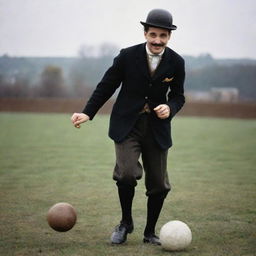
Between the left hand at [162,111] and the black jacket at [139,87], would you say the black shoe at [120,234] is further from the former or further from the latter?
the left hand at [162,111]

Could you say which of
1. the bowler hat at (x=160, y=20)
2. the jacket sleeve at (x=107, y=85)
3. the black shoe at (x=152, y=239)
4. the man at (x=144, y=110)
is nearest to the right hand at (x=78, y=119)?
the man at (x=144, y=110)

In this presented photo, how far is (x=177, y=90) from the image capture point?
5.91m

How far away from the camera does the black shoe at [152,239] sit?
570 centimetres

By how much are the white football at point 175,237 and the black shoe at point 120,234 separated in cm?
51

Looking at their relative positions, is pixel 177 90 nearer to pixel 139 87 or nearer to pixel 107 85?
pixel 139 87

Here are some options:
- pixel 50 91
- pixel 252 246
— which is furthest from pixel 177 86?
pixel 50 91

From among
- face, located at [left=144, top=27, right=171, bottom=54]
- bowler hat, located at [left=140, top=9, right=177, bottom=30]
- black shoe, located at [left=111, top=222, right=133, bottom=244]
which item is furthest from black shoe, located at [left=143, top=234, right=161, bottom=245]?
bowler hat, located at [left=140, top=9, right=177, bottom=30]

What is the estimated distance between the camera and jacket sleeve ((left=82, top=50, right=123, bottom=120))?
5715 millimetres

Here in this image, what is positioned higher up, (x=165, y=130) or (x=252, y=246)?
(x=165, y=130)

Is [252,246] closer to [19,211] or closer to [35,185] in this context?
[19,211]

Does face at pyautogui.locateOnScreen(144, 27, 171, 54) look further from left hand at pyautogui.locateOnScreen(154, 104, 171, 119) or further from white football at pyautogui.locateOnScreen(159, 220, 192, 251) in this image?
white football at pyautogui.locateOnScreen(159, 220, 192, 251)

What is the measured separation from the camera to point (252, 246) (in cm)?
562

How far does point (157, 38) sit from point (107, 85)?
723 millimetres

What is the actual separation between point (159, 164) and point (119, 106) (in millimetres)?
716
